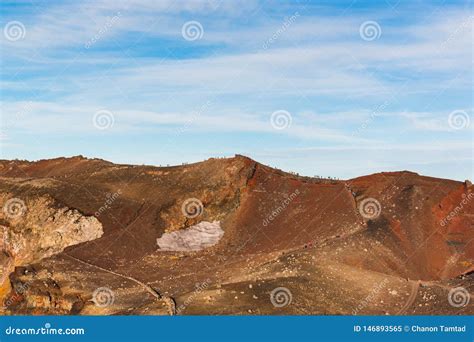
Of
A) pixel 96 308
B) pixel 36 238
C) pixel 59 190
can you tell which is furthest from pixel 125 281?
pixel 59 190
